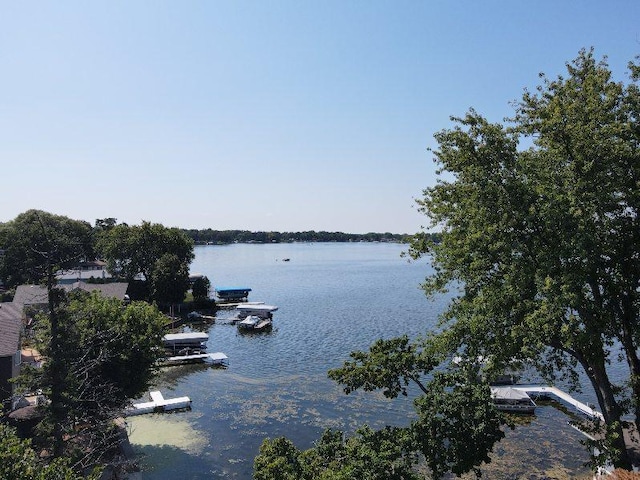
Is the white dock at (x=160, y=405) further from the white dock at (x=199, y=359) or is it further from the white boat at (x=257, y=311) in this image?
the white boat at (x=257, y=311)

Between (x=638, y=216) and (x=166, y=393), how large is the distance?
36.2 meters

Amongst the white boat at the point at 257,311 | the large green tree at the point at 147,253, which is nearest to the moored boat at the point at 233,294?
the large green tree at the point at 147,253

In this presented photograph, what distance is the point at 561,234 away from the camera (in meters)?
14.3

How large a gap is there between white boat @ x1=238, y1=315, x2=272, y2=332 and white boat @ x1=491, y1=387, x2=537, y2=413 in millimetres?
37612

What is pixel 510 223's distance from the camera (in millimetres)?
14953

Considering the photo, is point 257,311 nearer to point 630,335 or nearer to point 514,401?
point 514,401

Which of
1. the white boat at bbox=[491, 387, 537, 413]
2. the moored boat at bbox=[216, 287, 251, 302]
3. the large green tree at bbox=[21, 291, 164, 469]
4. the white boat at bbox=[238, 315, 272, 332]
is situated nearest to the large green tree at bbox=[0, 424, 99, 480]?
the large green tree at bbox=[21, 291, 164, 469]

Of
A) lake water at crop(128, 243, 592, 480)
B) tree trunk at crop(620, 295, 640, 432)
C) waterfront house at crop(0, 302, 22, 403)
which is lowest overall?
lake water at crop(128, 243, 592, 480)

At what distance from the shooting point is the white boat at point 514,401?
3415cm

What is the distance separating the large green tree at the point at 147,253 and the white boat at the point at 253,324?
50.4 feet

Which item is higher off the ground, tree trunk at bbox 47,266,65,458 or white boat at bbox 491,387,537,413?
tree trunk at bbox 47,266,65,458

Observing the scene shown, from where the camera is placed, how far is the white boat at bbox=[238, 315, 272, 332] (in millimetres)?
65125

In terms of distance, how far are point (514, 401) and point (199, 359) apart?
3168 centimetres

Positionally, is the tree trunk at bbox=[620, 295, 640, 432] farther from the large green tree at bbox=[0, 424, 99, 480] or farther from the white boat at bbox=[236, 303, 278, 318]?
the white boat at bbox=[236, 303, 278, 318]
